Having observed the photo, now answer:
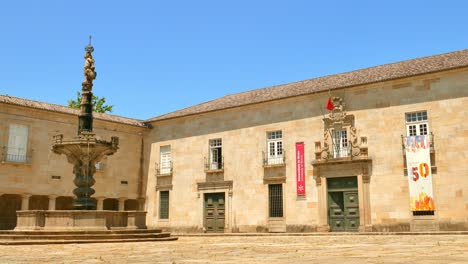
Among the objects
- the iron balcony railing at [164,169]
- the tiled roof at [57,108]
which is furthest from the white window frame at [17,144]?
the iron balcony railing at [164,169]

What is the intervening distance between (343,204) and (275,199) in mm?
3544

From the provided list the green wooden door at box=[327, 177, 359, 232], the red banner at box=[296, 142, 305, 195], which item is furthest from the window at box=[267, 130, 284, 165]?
the green wooden door at box=[327, 177, 359, 232]

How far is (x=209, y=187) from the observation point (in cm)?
2652

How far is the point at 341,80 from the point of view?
24422 millimetres

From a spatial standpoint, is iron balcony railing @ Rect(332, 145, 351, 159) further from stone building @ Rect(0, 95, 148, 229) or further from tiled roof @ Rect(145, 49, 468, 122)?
stone building @ Rect(0, 95, 148, 229)

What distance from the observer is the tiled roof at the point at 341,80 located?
2138 cm

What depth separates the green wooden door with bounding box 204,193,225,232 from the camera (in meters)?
25.9

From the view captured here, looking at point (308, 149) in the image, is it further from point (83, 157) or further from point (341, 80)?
point (83, 157)

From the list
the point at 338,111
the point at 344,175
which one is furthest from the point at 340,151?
the point at 338,111

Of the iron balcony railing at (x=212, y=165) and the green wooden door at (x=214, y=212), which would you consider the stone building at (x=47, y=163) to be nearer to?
the iron balcony railing at (x=212, y=165)

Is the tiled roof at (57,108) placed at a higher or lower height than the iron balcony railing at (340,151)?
higher

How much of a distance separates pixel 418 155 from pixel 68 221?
13851 millimetres

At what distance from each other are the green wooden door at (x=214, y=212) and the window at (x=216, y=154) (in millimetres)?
1585

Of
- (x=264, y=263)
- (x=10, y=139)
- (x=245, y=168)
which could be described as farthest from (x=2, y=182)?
(x=264, y=263)
